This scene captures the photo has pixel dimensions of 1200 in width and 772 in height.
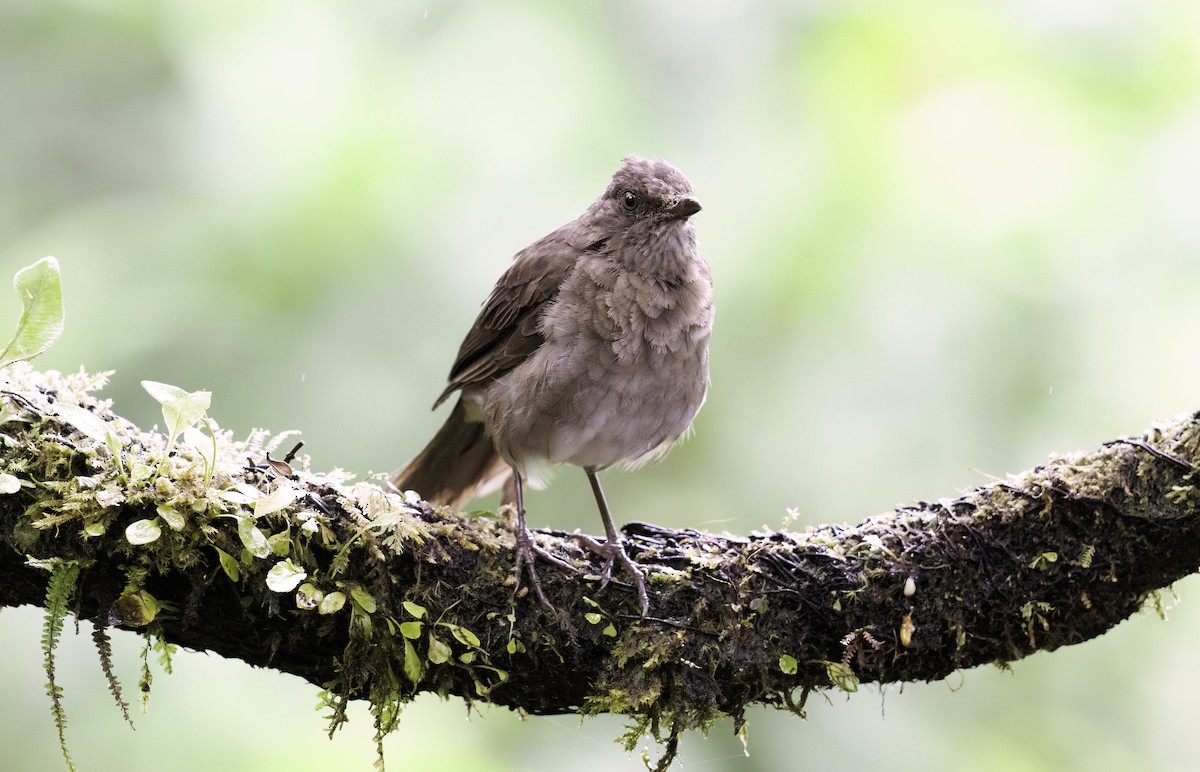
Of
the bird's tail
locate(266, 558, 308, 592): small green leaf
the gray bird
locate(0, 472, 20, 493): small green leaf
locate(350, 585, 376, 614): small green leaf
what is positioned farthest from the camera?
the bird's tail

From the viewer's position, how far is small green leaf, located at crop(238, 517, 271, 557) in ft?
6.37

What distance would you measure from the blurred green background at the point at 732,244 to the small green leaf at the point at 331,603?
5.43 feet

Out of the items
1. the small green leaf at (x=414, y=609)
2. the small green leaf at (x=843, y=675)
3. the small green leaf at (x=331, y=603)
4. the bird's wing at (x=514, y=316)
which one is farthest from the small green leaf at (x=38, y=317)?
the small green leaf at (x=843, y=675)

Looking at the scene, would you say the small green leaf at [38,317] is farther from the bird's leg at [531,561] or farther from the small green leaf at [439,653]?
the bird's leg at [531,561]

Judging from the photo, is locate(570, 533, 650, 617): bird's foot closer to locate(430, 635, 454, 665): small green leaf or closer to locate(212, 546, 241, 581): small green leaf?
locate(430, 635, 454, 665): small green leaf

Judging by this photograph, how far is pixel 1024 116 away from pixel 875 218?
0.79m

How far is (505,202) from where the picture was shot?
416 cm

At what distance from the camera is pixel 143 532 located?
72.9 inches

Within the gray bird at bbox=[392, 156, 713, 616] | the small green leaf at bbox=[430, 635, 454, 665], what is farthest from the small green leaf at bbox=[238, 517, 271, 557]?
the gray bird at bbox=[392, 156, 713, 616]

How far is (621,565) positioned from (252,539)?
2.73 ft

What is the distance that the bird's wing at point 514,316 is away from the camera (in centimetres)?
302

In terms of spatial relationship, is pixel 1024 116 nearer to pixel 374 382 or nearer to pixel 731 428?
pixel 731 428

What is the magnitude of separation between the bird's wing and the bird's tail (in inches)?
5.7

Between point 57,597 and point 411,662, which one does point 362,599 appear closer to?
point 411,662
